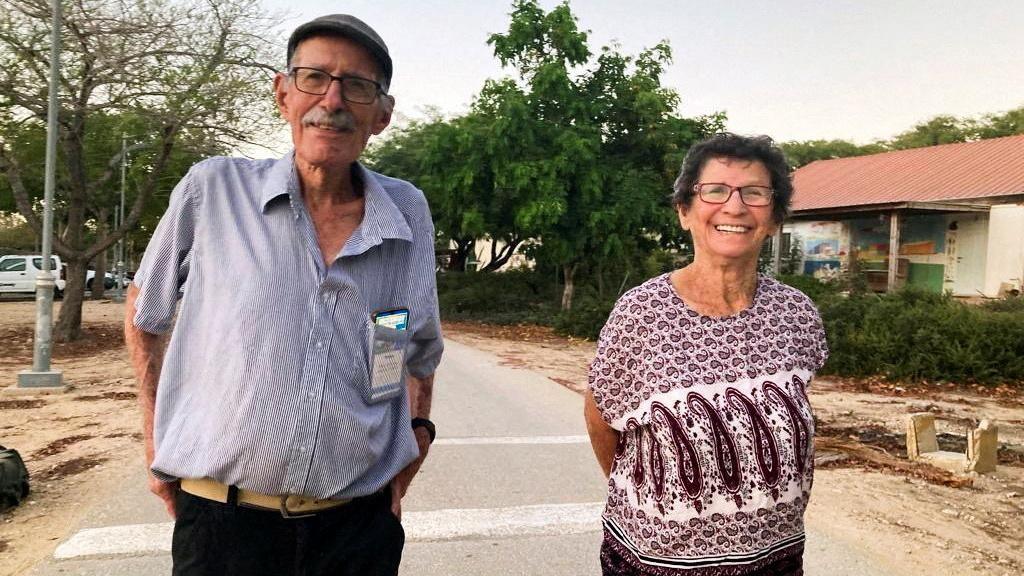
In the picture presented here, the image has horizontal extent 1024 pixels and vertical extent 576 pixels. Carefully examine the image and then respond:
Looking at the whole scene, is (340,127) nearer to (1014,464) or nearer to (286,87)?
(286,87)

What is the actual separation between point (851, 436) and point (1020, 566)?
11.9 feet

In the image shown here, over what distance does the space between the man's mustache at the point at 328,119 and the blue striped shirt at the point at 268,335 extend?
13 centimetres

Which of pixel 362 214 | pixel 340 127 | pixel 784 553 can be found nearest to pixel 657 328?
pixel 784 553

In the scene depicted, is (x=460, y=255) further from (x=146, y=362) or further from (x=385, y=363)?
(x=385, y=363)

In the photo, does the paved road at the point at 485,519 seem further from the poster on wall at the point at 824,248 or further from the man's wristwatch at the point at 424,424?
the poster on wall at the point at 824,248

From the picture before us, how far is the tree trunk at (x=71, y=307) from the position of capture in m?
14.5

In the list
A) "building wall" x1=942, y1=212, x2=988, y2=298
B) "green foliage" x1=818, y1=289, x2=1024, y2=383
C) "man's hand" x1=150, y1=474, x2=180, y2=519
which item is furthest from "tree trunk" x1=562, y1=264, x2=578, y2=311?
"man's hand" x1=150, y1=474, x2=180, y2=519

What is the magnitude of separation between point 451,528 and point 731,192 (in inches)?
113

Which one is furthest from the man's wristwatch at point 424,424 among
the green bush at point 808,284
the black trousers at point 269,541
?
the green bush at point 808,284

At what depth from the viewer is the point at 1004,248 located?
20781 millimetres

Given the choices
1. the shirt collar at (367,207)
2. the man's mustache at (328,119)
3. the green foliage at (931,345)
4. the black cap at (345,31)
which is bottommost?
the green foliage at (931,345)

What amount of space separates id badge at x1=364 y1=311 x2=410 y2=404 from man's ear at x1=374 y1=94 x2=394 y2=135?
56 cm

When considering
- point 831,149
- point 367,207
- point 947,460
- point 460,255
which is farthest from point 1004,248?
point 831,149

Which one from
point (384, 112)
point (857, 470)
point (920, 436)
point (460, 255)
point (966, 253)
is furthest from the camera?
point (460, 255)
